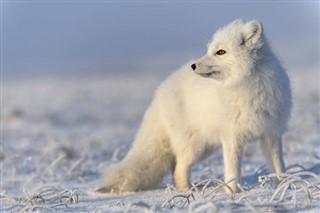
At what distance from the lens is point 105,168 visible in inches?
265

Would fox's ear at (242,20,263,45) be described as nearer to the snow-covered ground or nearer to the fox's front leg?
the fox's front leg

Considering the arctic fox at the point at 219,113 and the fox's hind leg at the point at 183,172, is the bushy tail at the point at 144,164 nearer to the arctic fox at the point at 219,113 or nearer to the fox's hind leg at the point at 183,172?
the arctic fox at the point at 219,113

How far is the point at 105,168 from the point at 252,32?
242 centimetres

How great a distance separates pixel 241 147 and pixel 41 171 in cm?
254

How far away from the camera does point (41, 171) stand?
268 inches

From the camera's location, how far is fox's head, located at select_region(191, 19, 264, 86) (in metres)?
5.05

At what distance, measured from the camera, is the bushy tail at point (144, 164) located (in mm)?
5531

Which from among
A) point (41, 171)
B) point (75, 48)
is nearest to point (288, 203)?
point (41, 171)

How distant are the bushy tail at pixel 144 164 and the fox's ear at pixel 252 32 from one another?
1.31 metres

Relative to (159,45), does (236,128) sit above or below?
below

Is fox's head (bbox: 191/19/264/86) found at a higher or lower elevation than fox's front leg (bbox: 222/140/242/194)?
higher

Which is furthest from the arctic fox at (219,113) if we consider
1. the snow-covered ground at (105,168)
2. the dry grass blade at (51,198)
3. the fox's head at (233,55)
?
the dry grass blade at (51,198)

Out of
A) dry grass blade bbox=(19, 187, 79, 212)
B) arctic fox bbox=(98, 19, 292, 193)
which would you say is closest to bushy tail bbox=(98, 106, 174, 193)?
arctic fox bbox=(98, 19, 292, 193)

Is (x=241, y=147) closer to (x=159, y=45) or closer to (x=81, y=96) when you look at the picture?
(x=81, y=96)
